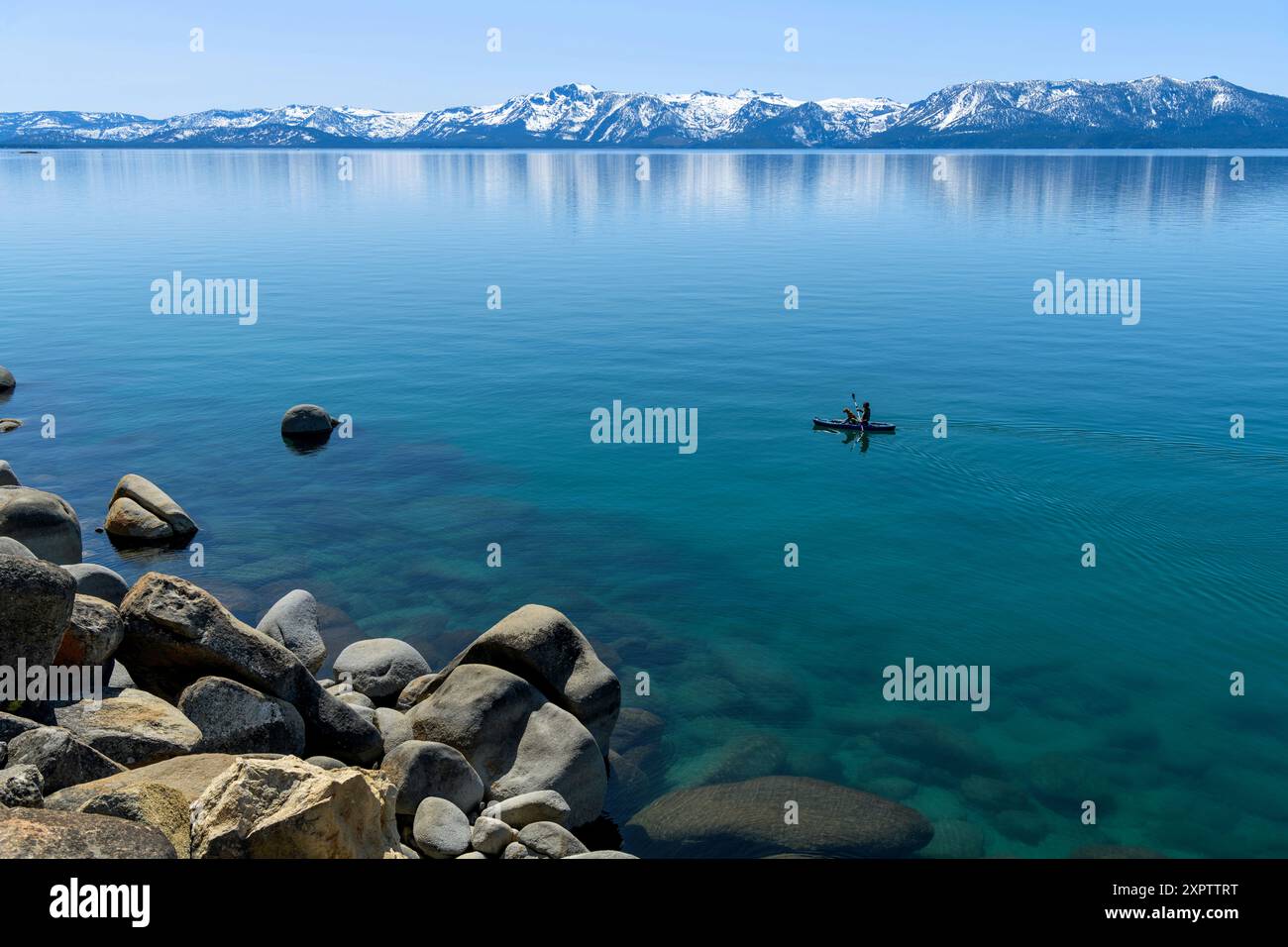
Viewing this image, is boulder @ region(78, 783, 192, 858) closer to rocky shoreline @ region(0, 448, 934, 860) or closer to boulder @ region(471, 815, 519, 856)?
rocky shoreline @ region(0, 448, 934, 860)

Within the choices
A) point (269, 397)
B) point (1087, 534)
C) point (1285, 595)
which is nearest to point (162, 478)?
point (269, 397)

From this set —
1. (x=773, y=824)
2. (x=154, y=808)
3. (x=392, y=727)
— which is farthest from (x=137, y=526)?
(x=773, y=824)

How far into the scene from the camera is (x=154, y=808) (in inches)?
595

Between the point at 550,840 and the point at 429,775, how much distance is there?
9.08 feet

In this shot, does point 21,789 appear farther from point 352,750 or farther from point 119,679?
point 352,750

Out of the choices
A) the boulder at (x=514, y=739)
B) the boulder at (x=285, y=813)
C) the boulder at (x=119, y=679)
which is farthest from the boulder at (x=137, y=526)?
the boulder at (x=285, y=813)

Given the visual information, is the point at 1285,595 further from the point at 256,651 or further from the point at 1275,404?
the point at 256,651

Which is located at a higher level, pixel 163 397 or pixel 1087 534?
pixel 163 397

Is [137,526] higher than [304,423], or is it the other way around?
[304,423]

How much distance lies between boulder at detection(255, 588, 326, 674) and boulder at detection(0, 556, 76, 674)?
728 cm

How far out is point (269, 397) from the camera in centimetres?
5394

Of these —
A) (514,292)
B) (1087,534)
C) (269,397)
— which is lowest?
(1087,534)
